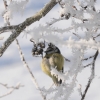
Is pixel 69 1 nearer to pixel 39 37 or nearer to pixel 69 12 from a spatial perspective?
pixel 69 12

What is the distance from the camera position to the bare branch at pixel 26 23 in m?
0.98

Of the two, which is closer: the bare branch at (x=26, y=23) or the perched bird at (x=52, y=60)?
the bare branch at (x=26, y=23)

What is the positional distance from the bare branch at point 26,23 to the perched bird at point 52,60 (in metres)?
0.33

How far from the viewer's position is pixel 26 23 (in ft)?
3.30

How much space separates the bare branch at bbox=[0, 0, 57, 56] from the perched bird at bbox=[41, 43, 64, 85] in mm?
333

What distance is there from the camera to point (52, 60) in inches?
57.4

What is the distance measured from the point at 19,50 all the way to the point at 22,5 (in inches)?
44.4

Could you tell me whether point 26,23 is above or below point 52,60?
above

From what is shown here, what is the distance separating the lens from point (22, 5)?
114cm

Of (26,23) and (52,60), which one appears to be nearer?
(26,23)

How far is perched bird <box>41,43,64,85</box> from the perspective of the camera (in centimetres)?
140

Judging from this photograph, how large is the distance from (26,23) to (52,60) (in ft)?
1.60

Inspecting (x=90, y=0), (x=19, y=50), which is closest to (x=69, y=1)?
(x=90, y=0)

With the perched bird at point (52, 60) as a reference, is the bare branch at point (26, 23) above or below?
above
